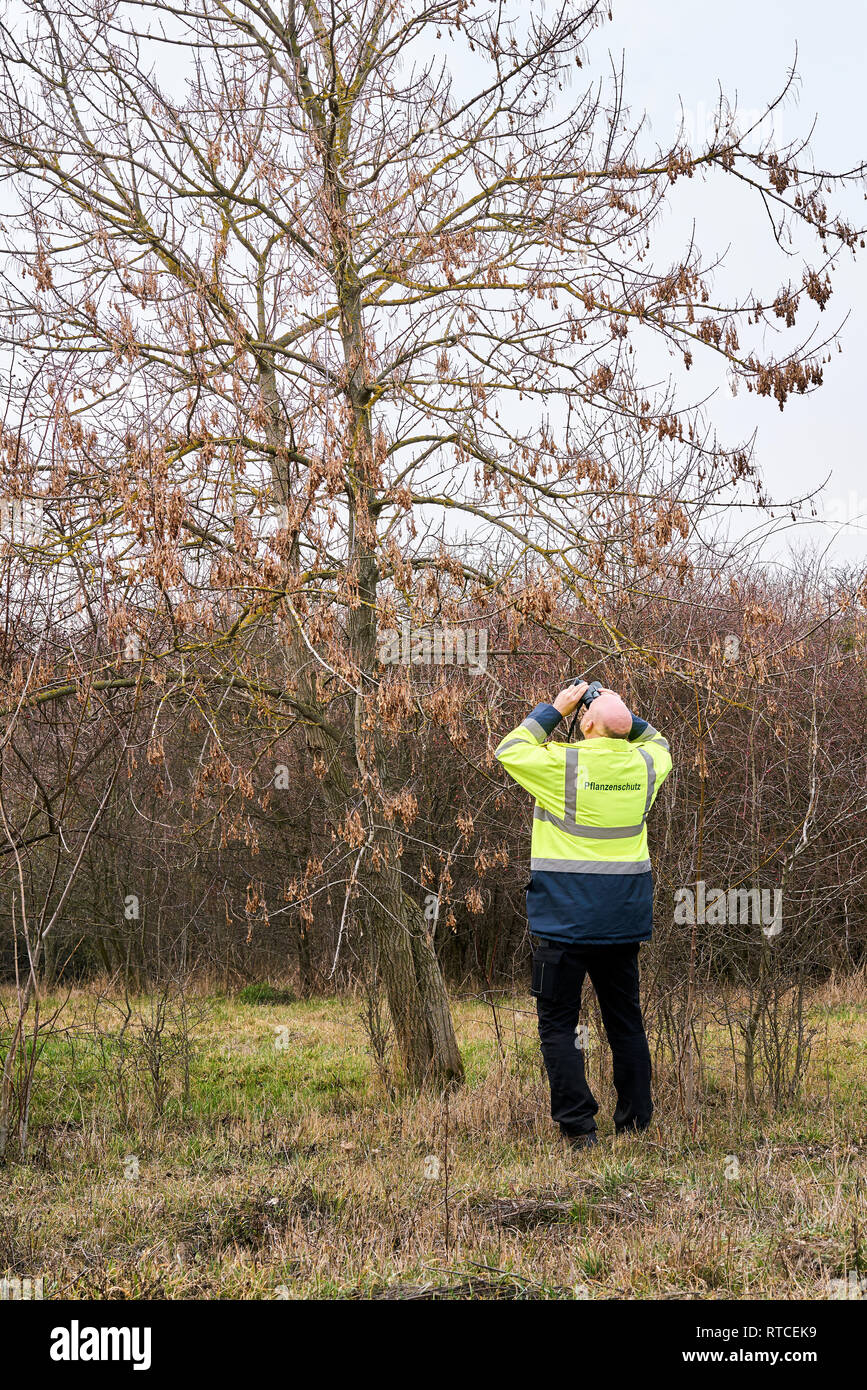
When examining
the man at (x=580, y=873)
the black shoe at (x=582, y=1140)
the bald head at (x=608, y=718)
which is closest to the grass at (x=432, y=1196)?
the black shoe at (x=582, y=1140)

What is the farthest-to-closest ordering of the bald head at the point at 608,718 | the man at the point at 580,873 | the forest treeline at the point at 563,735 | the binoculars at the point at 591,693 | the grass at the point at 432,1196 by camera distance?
1. the forest treeline at the point at 563,735
2. the binoculars at the point at 591,693
3. the bald head at the point at 608,718
4. the man at the point at 580,873
5. the grass at the point at 432,1196

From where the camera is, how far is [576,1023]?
478 centimetres

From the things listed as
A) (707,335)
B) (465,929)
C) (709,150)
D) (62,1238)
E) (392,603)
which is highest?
(709,150)

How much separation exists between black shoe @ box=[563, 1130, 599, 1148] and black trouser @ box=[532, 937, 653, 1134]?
0.05 ft

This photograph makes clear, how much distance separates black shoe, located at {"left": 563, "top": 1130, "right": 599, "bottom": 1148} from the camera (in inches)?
182

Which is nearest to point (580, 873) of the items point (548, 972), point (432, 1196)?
point (548, 972)

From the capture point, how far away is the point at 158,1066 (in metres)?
6.20

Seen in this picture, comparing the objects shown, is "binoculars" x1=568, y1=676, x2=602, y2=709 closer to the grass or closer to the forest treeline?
the forest treeline

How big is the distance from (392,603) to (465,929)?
9195 mm

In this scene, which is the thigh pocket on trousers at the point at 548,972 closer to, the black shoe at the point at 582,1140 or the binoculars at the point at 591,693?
the black shoe at the point at 582,1140

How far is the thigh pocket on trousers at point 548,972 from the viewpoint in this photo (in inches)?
182

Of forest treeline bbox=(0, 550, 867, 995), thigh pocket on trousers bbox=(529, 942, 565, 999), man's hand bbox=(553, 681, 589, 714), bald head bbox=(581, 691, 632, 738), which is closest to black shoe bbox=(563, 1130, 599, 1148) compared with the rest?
thigh pocket on trousers bbox=(529, 942, 565, 999)
